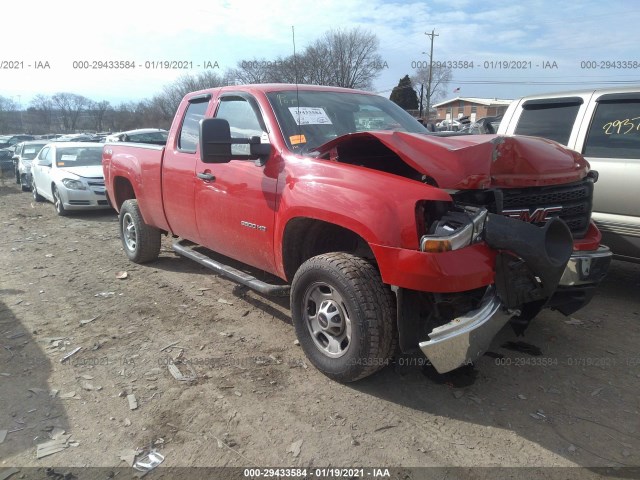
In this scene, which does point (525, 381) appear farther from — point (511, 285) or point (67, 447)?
point (67, 447)

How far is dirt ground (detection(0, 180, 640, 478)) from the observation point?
259 cm

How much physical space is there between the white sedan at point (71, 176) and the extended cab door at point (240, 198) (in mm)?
Result: 6503

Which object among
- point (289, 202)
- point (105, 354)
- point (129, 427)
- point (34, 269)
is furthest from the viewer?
point (34, 269)

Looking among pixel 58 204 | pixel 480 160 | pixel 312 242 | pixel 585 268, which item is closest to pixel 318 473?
pixel 312 242

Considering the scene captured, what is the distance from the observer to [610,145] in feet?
15.4

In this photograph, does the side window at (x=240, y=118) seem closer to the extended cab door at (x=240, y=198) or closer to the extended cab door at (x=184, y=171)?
the extended cab door at (x=240, y=198)

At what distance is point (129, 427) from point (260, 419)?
2.59 feet

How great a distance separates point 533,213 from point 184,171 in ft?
10.4

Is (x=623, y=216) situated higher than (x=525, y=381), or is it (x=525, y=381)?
(x=623, y=216)

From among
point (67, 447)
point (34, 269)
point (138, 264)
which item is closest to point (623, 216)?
point (67, 447)

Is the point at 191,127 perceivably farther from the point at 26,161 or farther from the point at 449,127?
the point at 26,161

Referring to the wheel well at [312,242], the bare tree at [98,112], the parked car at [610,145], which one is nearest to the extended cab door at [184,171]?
the wheel well at [312,242]

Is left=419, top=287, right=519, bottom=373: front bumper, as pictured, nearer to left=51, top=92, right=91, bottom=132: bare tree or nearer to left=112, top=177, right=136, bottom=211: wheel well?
left=112, top=177, right=136, bottom=211: wheel well

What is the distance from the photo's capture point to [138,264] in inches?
242
